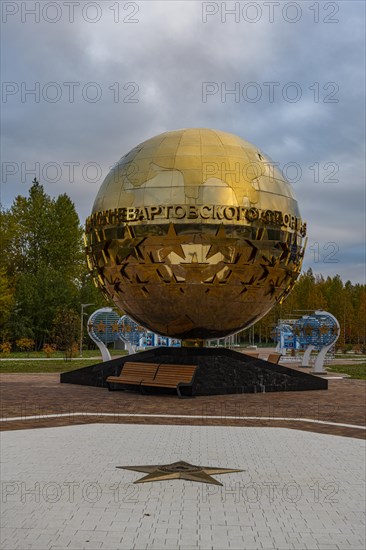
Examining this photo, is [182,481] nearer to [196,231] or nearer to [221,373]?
[196,231]

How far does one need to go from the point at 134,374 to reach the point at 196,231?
15.1 ft

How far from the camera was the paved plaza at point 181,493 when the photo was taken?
17.8 feet

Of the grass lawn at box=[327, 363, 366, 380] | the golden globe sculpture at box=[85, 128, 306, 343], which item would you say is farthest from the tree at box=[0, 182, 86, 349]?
the golden globe sculpture at box=[85, 128, 306, 343]

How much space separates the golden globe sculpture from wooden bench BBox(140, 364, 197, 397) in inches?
50.2

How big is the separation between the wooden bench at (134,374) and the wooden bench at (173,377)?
23cm

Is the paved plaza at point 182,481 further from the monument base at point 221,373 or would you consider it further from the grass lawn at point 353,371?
the grass lawn at point 353,371

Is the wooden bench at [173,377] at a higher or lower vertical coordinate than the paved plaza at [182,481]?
higher

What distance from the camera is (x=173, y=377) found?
1591 cm

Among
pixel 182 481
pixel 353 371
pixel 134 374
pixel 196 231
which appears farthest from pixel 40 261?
pixel 182 481

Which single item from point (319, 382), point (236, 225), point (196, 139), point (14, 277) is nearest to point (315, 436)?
point (236, 225)

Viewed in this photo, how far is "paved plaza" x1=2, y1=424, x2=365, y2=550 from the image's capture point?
5418 millimetres

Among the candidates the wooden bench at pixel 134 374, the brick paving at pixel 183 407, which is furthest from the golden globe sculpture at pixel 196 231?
the brick paving at pixel 183 407

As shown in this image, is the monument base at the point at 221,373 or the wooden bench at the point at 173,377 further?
the monument base at the point at 221,373

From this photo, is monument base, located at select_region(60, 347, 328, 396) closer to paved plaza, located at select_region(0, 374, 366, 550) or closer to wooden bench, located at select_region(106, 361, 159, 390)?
wooden bench, located at select_region(106, 361, 159, 390)
